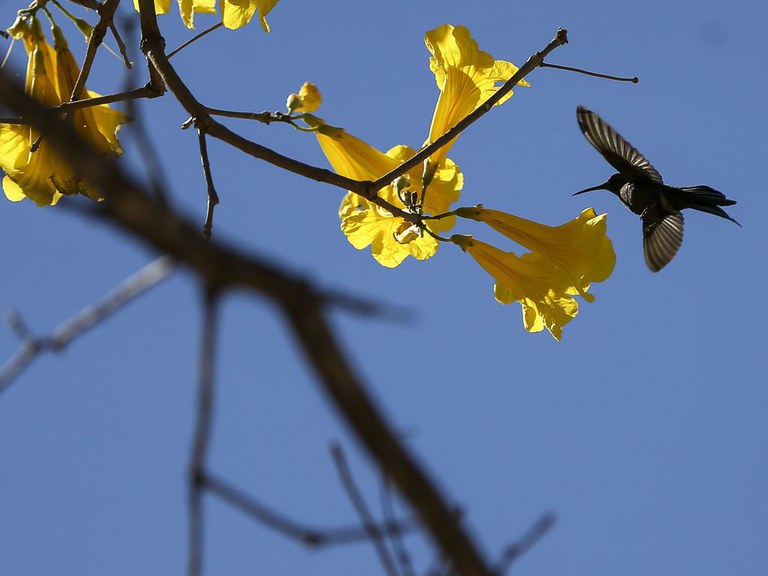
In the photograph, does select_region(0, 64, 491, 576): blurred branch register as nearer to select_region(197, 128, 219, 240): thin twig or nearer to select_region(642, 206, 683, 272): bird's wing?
select_region(197, 128, 219, 240): thin twig

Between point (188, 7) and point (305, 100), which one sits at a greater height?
point (188, 7)

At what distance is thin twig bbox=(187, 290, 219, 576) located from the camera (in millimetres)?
1158

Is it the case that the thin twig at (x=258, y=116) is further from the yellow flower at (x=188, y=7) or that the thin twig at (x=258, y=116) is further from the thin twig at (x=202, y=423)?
the thin twig at (x=202, y=423)

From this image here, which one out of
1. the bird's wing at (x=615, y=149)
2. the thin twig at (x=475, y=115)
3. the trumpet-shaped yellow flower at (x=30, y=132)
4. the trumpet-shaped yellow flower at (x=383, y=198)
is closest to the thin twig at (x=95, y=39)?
the trumpet-shaped yellow flower at (x=30, y=132)

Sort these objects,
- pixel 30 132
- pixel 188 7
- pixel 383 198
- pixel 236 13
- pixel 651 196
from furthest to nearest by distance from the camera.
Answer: pixel 651 196 < pixel 188 7 < pixel 236 13 < pixel 383 198 < pixel 30 132

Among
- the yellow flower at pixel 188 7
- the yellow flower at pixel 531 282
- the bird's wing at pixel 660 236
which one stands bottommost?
the yellow flower at pixel 531 282

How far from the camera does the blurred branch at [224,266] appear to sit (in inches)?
42.1

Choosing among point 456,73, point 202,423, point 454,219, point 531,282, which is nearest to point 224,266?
point 202,423

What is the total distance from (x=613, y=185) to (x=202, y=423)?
568cm

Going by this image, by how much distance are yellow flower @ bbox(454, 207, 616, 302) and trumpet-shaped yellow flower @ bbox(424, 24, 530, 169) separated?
664mm

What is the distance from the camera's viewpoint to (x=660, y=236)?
6141 millimetres

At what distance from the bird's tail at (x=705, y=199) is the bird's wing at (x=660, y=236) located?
0.12 m

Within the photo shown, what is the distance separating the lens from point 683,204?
20.7ft

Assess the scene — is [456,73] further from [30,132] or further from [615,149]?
[30,132]
